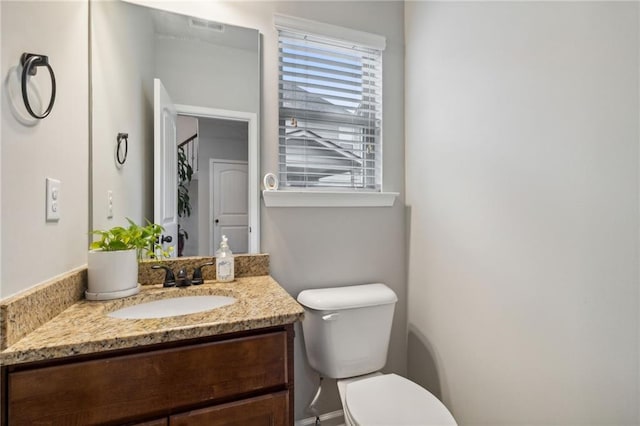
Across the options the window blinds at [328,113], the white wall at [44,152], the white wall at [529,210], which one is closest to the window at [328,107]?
the window blinds at [328,113]

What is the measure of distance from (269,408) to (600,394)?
98cm

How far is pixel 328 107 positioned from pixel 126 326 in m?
1.35

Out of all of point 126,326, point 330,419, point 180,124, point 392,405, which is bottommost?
point 330,419

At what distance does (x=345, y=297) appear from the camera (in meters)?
1.44

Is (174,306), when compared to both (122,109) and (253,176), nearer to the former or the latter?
(253,176)

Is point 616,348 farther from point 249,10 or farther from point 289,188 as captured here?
point 249,10

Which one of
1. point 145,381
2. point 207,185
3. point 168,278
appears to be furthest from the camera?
point 207,185

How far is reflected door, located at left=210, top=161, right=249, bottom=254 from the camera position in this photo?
1414mm

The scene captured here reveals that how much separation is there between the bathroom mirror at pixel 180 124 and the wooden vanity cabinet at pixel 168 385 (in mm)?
626

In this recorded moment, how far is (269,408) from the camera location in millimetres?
888

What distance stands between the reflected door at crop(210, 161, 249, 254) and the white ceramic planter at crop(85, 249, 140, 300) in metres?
0.39

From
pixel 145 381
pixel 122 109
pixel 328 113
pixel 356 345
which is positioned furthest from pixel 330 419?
pixel 122 109

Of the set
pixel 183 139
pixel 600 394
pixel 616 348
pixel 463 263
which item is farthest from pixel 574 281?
pixel 183 139

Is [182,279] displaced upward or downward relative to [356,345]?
upward
